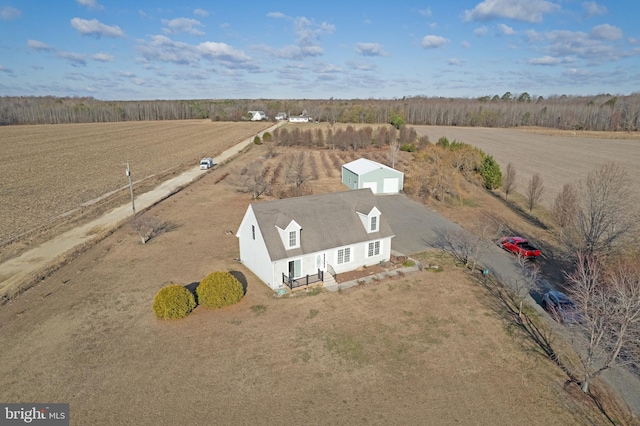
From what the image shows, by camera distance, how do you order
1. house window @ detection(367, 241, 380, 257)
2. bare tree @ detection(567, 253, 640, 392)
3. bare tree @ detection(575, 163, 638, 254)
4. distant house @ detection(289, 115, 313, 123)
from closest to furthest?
1. bare tree @ detection(567, 253, 640, 392)
2. bare tree @ detection(575, 163, 638, 254)
3. house window @ detection(367, 241, 380, 257)
4. distant house @ detection(289, 115, 313, 123)

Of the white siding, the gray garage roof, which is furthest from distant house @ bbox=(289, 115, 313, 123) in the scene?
the white siding

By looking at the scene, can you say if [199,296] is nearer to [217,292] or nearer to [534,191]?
[217,292]

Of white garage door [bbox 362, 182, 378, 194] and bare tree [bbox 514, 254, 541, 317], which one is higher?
white garage door [bbox 362, 182, 378, 194]

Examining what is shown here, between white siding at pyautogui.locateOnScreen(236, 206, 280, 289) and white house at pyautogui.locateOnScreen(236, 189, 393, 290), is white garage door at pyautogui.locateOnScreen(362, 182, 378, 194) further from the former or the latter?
white siding at pyautogui.locateOnScreen(236, 206, 280, 289)

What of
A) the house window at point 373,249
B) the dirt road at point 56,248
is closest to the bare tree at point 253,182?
the dirt road at point 56,248

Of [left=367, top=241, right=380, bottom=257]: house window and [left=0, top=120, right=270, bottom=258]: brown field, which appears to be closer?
[left=367, top=241, right=380, bottom=257]: house window

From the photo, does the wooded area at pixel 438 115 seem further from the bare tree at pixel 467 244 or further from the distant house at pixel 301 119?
the bare tree at pixel 467 244
